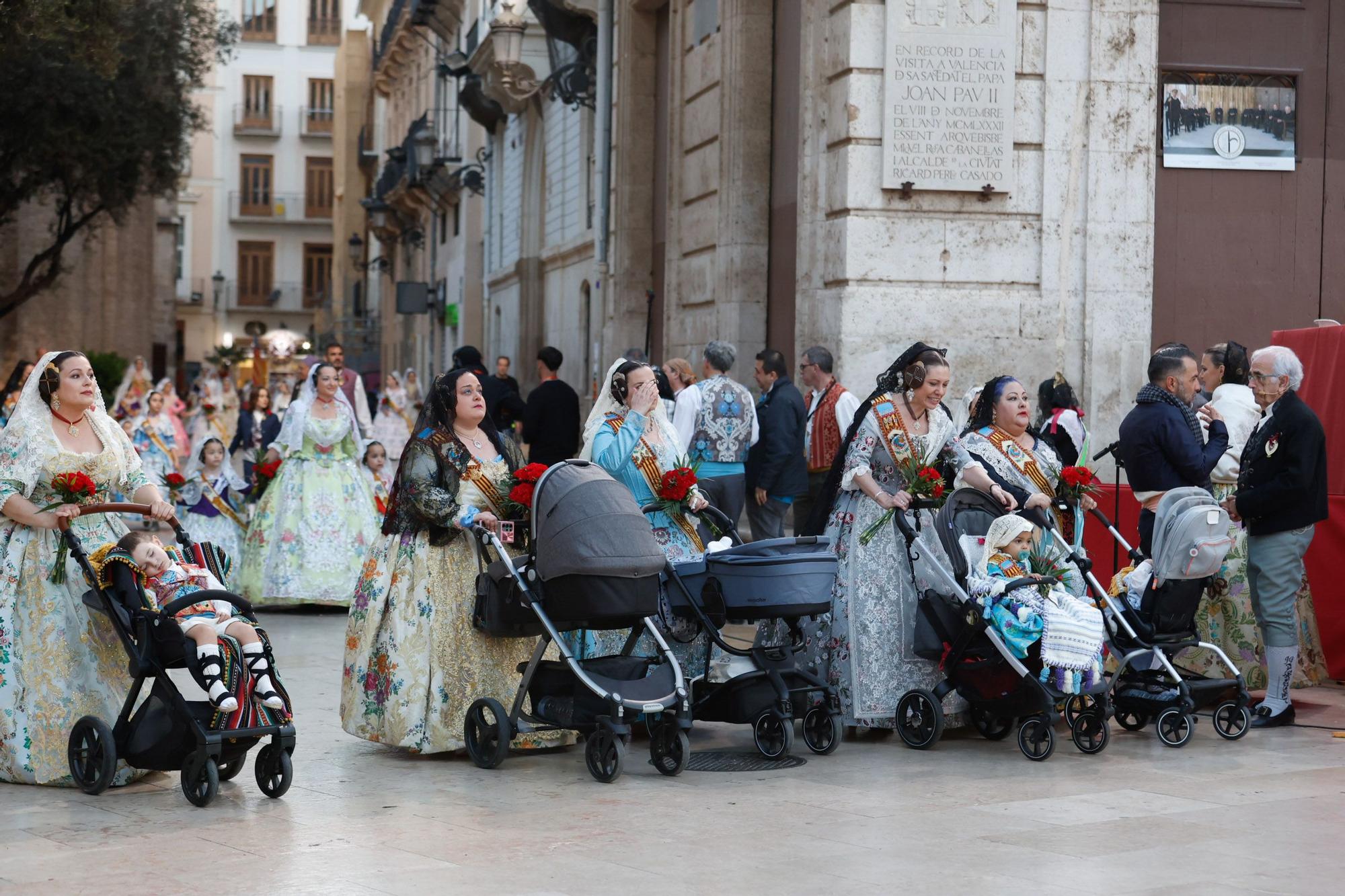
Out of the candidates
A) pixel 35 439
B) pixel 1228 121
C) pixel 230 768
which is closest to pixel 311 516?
pixel 35 439

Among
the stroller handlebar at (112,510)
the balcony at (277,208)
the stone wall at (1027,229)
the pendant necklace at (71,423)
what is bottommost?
the stroller handlebar at (112,510)

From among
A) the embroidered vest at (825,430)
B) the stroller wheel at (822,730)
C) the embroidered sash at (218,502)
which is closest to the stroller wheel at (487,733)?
the stroller wheel at (822,730)

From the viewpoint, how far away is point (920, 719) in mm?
8383

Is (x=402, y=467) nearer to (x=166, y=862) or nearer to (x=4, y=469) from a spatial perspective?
(x=4, y=469)

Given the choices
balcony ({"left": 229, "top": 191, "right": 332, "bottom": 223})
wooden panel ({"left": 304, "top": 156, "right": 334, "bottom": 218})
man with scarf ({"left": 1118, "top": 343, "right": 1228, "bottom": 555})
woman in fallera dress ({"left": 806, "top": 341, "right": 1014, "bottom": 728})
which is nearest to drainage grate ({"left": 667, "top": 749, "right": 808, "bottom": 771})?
woman in fallera dress ({"left": 806, "top": 341, "right": 1014, "bottom": 728})

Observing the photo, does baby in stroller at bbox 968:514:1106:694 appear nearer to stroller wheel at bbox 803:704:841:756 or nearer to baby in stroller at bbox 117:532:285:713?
stroller wheel at bbox 803:704:841:756

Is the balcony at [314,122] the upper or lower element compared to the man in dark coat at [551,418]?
upper

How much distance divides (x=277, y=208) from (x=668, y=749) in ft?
229

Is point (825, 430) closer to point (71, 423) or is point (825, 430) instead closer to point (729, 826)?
point (71, 423)

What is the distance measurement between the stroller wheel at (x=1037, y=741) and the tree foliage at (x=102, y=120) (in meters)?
18.9

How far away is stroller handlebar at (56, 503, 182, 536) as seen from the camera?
736 cm

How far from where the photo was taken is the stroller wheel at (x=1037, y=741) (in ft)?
26.2

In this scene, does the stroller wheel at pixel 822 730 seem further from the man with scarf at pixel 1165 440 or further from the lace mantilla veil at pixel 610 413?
the man with scarf at pixel 1165 440

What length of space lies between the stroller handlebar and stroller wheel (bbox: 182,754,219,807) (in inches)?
37.8
